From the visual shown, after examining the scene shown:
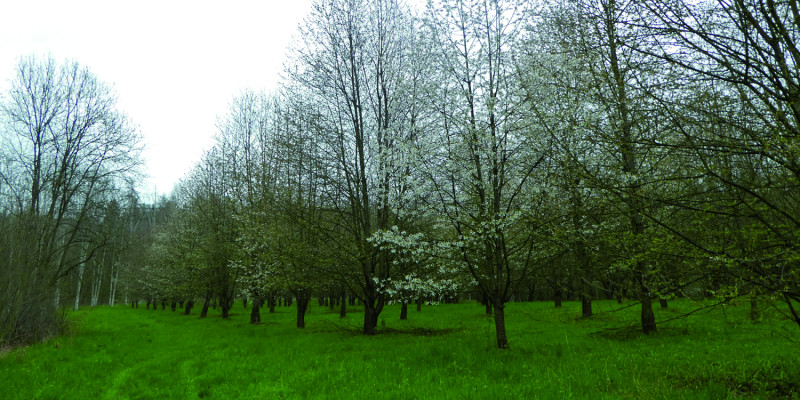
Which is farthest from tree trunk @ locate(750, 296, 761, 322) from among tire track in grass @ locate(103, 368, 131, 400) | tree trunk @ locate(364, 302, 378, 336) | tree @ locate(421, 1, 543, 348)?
tree trunk @ locate(364, 302, 378, 336)

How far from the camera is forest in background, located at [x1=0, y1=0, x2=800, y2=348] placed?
4516 millimetres

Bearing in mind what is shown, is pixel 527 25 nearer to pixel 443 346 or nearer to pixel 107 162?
pixel 443 346

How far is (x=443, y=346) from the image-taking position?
9883 millimetres

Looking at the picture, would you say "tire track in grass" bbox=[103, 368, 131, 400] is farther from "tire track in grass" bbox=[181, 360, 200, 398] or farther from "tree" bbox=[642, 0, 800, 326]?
"tree" bbox=[642, 0, 800, 326]

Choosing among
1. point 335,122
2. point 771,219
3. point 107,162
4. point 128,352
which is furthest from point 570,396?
point 107,162

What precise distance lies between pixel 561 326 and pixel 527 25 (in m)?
10.3

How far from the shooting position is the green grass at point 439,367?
601 cm

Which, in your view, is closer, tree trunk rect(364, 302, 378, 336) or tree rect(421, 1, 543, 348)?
tree rect(421, 1, 543, 348)

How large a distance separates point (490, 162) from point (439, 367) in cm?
483

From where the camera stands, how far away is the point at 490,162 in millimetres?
9586

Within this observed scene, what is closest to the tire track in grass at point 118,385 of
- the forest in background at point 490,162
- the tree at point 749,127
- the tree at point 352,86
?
the forest in background at point 490,162

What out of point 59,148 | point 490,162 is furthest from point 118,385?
point 59,148

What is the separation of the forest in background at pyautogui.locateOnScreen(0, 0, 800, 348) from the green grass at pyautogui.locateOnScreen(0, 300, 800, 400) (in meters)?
1.22

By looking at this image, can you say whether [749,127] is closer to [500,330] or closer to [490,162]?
[490,162]
